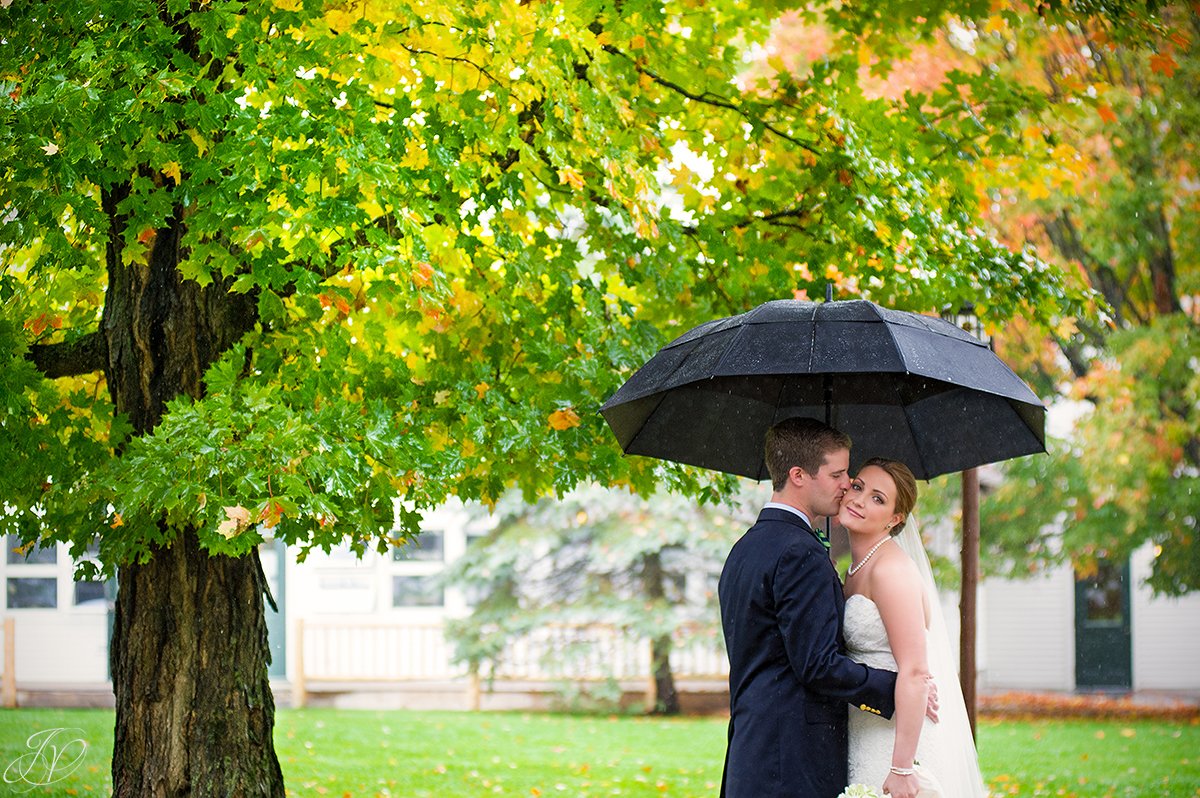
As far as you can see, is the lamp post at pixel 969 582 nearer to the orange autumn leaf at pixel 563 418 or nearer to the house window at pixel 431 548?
the orange autumn leaf at pixel 563 418

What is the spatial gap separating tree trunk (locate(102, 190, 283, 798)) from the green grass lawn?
17.6 ft

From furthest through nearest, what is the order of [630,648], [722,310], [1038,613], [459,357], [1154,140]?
[1038,613], [630,648], [1154,140], [722,310], [459,357]

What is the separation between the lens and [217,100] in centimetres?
504

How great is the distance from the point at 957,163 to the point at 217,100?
4.39 metres

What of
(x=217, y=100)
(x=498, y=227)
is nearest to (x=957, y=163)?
(x=498, y=227)

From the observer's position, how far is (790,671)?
13.1ft

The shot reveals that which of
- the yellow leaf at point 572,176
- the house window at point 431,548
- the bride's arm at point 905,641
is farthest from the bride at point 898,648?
the house window at point 431,548

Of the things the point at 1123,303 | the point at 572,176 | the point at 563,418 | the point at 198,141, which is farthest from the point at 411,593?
the point at 198,141

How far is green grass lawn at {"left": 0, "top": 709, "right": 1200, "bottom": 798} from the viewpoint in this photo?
1227 cm

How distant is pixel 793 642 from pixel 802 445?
0.64 meters

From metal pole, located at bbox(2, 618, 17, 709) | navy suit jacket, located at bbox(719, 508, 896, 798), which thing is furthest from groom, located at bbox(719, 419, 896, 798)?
metal pole, located at bbox(2, 618, 17, 709)

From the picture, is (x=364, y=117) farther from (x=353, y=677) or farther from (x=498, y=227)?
(x=353, y=677)

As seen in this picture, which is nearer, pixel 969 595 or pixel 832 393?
pixel 832 393

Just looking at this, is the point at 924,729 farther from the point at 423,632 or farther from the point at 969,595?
the point at 423,632
